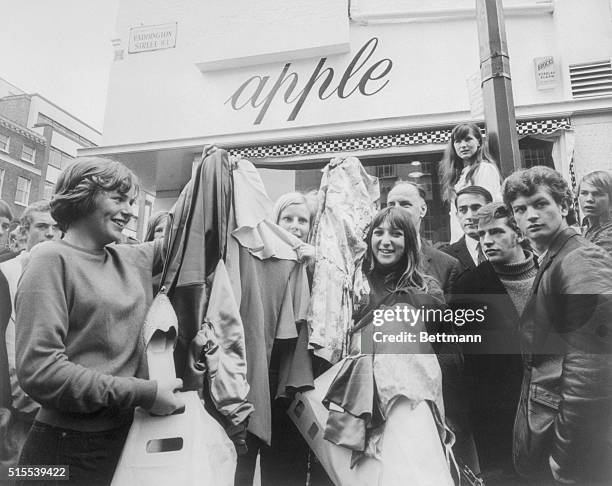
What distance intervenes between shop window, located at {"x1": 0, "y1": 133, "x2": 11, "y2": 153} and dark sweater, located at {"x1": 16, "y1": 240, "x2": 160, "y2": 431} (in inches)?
46.1

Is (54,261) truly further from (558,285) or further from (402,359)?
(558,285)

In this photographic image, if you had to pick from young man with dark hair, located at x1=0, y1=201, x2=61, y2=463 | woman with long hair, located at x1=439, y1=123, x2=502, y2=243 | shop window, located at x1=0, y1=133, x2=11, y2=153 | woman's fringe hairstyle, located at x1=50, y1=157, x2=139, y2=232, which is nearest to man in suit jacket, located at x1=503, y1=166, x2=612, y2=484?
woman with long hair, located at x1=439, y1=123, x2=502, y2=243

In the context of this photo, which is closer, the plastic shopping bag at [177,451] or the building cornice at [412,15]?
the plastic shopping bag at [177,451]

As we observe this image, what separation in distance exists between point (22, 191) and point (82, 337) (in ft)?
4.06

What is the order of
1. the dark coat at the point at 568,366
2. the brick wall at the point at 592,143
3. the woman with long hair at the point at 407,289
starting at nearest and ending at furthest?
the dark coat at the point at 568,366, the woman with long hair at the point at 407,289, the brick wall at the point at 592,143

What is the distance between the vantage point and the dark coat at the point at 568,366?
1.79 meters

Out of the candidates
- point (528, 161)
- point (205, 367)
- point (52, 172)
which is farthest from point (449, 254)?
point (52, 172)

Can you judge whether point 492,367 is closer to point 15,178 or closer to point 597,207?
point 597,207

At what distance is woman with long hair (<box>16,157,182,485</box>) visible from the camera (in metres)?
1.38

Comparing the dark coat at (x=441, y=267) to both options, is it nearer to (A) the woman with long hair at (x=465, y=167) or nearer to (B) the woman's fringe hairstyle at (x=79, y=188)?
(A) the woman with long hair at (x=465, y=167)

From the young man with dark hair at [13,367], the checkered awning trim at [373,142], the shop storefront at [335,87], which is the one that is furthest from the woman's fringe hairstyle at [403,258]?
the young man with dark hair at [13,367]

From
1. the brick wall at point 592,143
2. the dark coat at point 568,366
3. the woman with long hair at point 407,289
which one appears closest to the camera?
the dark coat at point 568,366

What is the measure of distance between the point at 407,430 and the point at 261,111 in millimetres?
1707

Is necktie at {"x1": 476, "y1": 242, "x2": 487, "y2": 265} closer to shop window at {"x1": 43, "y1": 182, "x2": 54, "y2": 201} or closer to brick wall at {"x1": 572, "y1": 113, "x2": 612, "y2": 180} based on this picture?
brick wall at {"x1": 572, "y1": 113, "x2": 612, "y2": 180}
